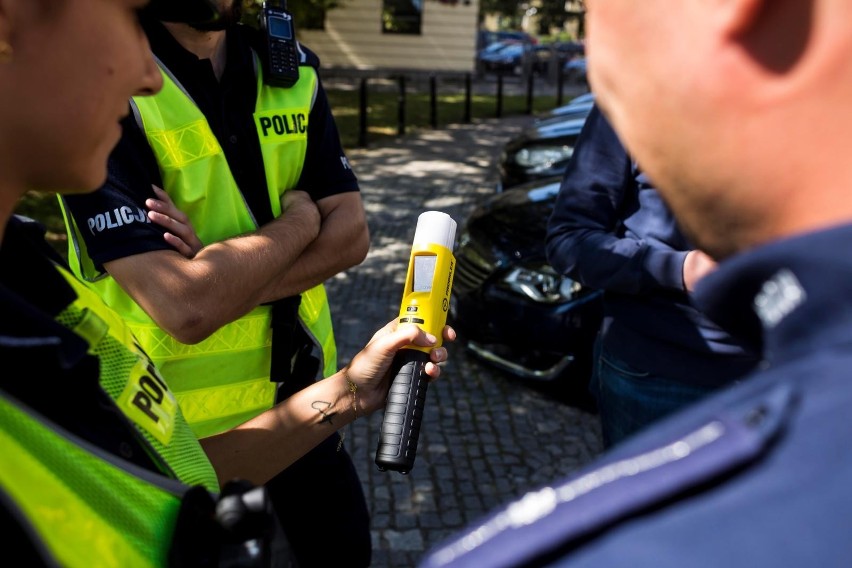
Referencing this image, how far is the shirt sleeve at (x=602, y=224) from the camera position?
2.26 meters

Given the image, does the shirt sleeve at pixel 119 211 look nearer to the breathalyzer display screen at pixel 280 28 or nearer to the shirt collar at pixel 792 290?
the breathalyzer display screen at pixel 280 28

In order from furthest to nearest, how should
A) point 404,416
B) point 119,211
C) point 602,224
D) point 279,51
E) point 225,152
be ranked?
point 602,224
point 279,51
point 225,152
point 119,211
point 404,416

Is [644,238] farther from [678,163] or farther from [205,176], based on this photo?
[678,163]

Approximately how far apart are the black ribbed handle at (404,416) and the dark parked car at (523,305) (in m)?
2.82

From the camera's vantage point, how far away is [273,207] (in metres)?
2.23

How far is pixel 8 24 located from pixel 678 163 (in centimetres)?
78

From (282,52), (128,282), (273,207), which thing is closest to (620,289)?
(273,207)

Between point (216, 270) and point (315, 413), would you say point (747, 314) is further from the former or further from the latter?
point (216, 270)

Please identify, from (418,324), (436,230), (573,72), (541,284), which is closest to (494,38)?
(573,72)

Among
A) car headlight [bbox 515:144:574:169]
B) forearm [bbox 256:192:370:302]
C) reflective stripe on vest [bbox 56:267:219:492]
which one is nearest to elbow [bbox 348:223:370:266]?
forearm [bbox 256:192:370:302]

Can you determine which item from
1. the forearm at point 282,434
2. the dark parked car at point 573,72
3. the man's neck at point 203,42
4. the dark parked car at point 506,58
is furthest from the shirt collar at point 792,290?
the dark parked car at point 506,58

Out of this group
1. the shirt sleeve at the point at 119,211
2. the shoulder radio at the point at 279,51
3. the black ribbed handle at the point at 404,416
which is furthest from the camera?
the shoulder radio at the point at 279,51

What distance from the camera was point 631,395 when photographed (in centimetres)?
239

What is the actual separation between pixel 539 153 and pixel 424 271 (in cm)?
573
